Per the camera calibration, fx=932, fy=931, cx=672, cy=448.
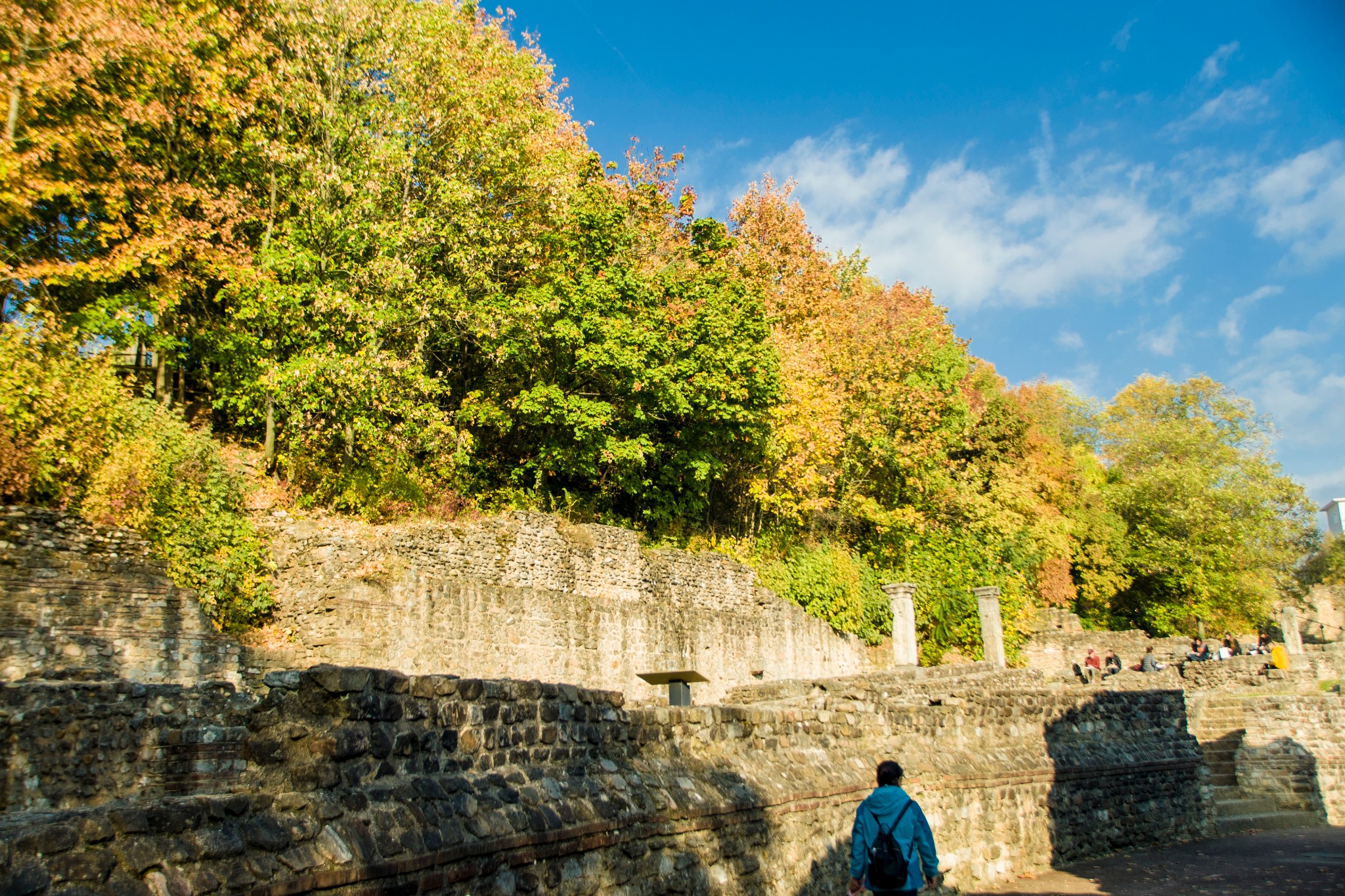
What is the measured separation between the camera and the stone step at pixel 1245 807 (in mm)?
18688

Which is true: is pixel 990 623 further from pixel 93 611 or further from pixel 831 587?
pixel 93 611

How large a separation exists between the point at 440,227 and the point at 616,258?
15.8ft

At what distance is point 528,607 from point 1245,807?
51.9ft

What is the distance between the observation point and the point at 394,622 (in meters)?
13.7

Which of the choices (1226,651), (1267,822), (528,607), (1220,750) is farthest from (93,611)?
(1226,651)

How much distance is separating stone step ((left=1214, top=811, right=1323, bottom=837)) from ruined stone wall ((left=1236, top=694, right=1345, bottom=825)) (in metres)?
1.04

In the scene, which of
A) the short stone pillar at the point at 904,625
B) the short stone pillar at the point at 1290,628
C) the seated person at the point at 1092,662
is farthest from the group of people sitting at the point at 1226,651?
the short stone pillar at the point at 904,625

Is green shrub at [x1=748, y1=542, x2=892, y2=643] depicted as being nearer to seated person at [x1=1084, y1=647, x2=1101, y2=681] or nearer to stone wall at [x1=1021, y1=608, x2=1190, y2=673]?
seated person at [x1=1084, y1=647, x2=1101, y2=681]

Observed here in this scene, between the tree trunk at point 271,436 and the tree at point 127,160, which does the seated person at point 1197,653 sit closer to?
the tree trunk at point 271,436

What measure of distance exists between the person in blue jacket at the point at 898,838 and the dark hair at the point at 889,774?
0.02 meters

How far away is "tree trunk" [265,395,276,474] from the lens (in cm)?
1694

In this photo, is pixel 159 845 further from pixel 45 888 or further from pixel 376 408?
pixel 376 408

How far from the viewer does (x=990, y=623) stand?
25859mm

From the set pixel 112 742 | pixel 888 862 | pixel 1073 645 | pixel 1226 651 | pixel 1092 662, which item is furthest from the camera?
pixel 1226 651
